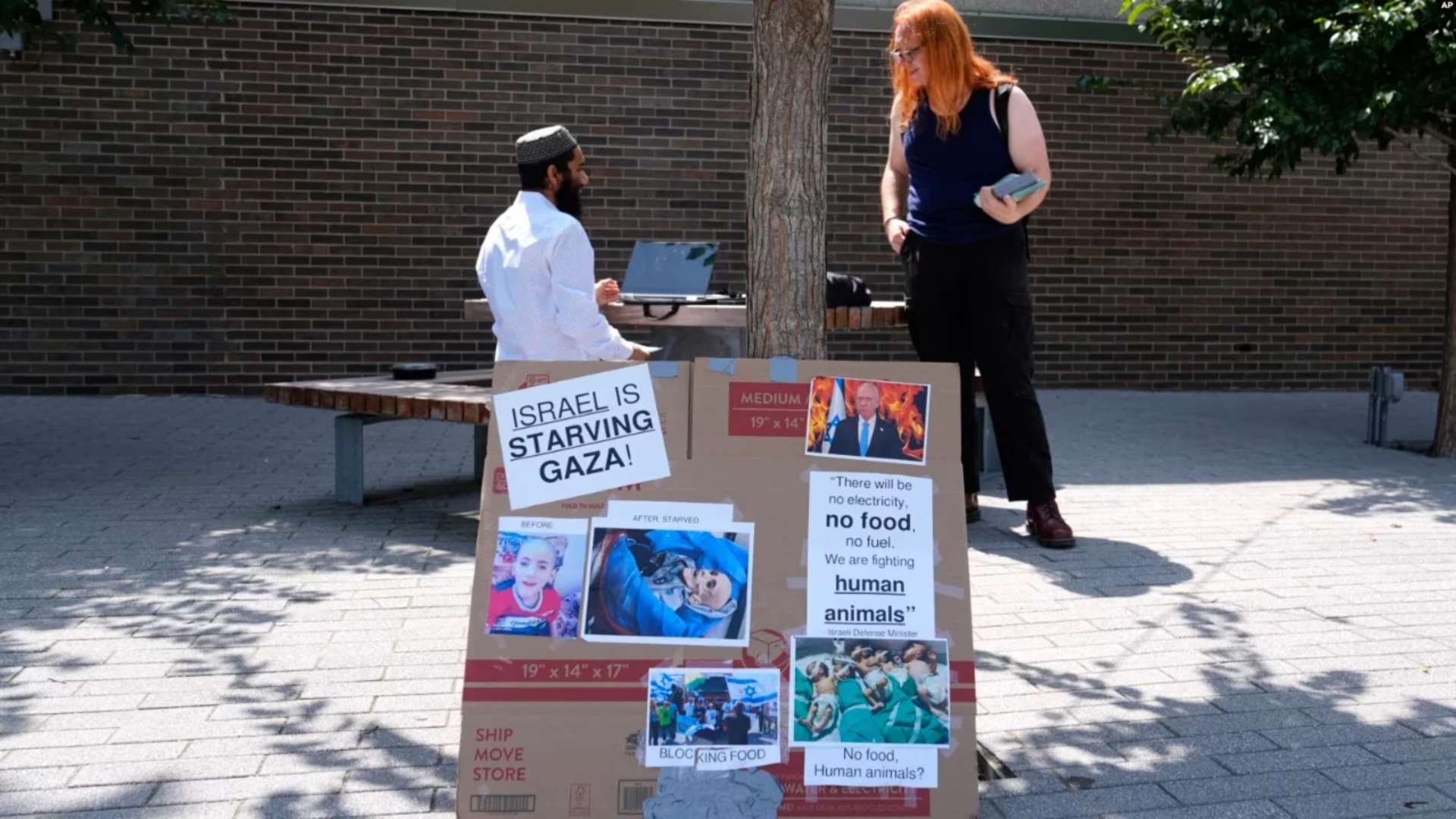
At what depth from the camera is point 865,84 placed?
452 inches

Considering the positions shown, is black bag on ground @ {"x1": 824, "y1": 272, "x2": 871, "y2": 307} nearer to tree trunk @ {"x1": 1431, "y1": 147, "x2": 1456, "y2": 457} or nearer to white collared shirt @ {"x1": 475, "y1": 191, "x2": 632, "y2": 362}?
white collared shirt @ {"x1": 475, "y1": 191, "x2": 632, "y2": 362}

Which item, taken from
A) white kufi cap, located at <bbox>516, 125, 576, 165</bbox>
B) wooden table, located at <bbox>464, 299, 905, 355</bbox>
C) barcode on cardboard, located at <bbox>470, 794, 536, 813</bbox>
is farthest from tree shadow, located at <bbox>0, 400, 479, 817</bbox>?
white kufi cap, located at <bbox>516, 125, 576, 165</bbox>

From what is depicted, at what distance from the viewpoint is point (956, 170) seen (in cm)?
575

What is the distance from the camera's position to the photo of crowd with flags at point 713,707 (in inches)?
123

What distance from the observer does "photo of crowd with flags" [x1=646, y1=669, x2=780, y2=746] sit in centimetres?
312

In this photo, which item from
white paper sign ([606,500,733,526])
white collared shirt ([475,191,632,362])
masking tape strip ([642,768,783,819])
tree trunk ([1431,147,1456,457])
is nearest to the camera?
masking tape strip ([642,768,783,819])

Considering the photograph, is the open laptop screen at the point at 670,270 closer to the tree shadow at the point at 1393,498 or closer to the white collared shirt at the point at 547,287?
the white collared shirt at the point at 547,287

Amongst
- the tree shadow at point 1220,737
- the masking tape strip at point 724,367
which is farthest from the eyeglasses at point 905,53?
the masking tape strip at point 724,367

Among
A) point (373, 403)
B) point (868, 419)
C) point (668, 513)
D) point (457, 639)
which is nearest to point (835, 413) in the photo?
point (868, 419)

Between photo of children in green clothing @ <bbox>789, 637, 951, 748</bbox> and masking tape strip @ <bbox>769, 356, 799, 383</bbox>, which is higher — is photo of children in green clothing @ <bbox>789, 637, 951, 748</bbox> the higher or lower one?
the lower one

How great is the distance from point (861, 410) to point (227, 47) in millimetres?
8561

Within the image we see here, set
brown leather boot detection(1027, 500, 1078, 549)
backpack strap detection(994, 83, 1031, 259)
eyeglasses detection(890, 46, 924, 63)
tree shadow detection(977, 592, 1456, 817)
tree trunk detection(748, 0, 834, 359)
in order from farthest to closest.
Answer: brown leather boot detection(1027, 500, 1078, 549)
backpack strap detection(994, 83, 1031, 259)
eyeglasses detection(890, 46, 924, 63)
tree trunk detection(748, 0, 834, 359)
tree shadow detection(977, 592, 1456, 817)

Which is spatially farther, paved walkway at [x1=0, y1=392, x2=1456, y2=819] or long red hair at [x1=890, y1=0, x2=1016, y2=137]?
long red hair at [x1=890, y1=0, x2=1016, y2=137]

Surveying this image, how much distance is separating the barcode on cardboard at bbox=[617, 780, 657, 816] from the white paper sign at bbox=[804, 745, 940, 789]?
0.32 m
